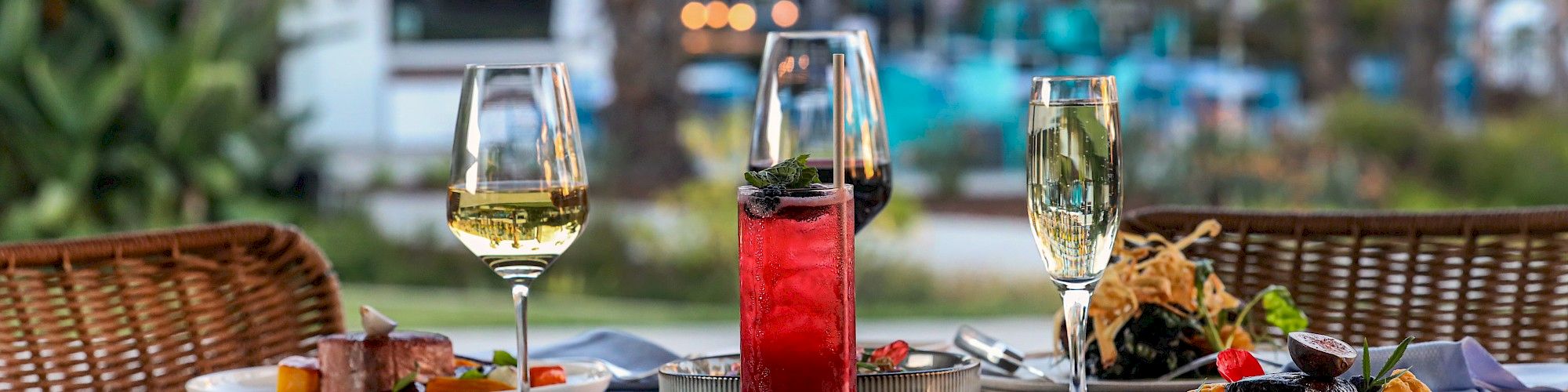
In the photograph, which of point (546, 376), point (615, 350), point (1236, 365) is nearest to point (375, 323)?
point (546, 376)

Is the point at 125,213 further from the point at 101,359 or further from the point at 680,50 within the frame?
the point at 101,359

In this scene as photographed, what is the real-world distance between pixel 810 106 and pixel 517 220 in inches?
14.5

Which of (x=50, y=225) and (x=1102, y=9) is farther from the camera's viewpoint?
(x=1102, y=9)

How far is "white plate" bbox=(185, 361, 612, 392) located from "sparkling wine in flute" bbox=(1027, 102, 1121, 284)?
441 mm

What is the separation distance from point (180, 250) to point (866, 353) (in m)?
0.98

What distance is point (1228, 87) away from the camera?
10.7 metres

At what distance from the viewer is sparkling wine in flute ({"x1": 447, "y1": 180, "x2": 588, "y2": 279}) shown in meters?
1.28

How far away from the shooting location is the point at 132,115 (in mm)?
7312

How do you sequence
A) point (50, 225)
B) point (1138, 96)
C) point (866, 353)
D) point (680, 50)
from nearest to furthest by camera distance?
1. point (866, 353)
2. point (50, 225)
3. point (680, 50)
4. point (1138, 96)

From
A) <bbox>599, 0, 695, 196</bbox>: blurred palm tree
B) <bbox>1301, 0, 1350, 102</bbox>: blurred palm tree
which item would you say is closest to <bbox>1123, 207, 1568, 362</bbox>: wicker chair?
<bbox>599, 0, 695, 196</bbox>: blurred palm tree

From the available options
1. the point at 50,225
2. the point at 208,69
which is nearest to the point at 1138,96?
the point at 208,69

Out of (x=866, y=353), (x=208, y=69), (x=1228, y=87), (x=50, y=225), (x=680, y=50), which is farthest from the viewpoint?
(x=1228, y=87)

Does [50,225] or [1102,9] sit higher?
[1102,9]

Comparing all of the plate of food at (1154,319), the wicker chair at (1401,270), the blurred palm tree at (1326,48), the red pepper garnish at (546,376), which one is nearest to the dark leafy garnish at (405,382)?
the red pepper garnish at (546,376)
